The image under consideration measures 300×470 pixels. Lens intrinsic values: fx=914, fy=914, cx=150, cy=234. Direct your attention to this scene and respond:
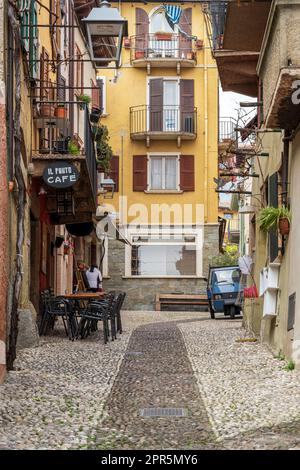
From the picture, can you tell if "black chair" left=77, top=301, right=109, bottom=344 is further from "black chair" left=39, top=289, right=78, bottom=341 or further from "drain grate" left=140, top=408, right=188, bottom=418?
"drain grate" left=140, top=408, right=188, bottom=418

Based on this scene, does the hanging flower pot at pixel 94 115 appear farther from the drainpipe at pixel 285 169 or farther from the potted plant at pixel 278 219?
the potted plant at pixel 278 219

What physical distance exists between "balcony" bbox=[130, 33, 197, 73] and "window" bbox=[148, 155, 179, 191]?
13.1 ft

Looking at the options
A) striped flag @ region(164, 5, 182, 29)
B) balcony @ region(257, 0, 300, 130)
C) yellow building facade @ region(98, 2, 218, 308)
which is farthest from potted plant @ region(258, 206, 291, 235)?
yellow building facade @ region(98, 2, 218, 308)

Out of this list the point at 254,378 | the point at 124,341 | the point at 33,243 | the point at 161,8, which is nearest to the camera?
the point at 254,378

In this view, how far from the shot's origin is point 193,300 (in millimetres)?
38125

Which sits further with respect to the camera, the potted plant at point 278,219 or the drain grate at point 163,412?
the potted plant at point 278,219

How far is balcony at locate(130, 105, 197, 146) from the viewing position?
132 ft

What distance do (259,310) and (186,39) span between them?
24.3 m

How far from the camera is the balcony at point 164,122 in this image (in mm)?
40156

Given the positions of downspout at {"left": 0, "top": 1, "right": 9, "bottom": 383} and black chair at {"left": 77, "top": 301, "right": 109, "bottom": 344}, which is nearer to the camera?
downspout at {"left": 0, "top": 1, "right": 9, "bottom": 383}

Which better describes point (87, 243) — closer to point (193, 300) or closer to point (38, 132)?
point (193, 300)

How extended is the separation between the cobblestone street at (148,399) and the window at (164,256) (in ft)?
77.8

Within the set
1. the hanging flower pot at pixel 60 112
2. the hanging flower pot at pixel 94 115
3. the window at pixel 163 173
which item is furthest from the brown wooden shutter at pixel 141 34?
the hanging flower pot at pixel 60 112
